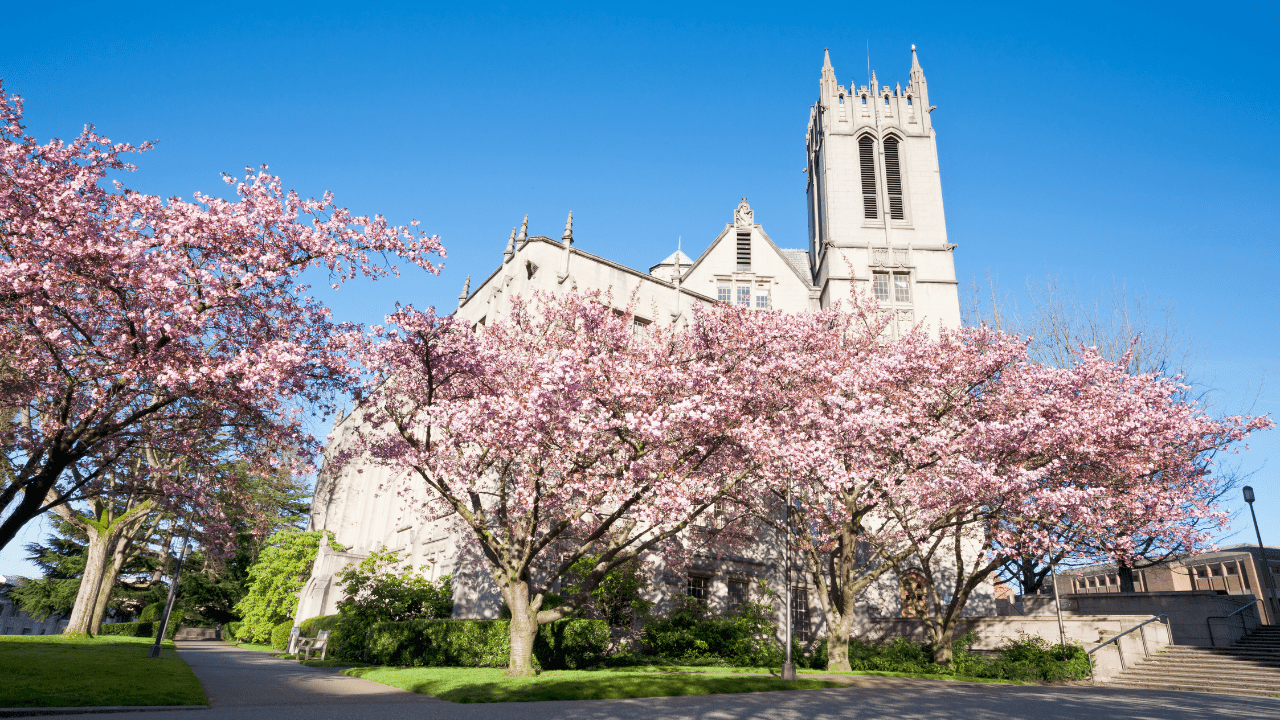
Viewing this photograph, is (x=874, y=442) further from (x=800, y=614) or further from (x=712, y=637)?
(x=800, y=614)

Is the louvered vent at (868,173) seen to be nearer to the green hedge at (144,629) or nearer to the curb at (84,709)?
the curb at (84,709)

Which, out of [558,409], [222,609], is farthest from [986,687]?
[222,609]

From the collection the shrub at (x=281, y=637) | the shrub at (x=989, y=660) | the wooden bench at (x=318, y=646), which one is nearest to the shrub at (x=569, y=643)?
the wooden bench at (x=318, y=646)

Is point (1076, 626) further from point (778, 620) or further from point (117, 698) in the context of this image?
point (117, 698)

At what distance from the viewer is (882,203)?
134 feet

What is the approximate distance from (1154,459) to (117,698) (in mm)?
25339

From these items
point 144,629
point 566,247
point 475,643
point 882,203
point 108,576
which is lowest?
point 144,629

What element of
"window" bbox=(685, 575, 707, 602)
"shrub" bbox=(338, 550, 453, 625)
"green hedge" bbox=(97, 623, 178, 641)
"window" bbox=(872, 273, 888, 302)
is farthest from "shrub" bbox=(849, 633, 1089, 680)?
"green hedge" bbox=(97, 623, 178, 641)

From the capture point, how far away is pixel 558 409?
14656mm

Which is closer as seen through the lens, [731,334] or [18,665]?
[18,665]

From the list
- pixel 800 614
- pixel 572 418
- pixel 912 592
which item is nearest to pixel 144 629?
pixel 800 614

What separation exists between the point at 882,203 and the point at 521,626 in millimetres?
33430

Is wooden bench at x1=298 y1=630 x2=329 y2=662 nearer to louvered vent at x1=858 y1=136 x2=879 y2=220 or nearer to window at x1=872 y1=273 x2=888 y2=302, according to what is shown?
window at x1=872 y1=273 x2=888 y2=302

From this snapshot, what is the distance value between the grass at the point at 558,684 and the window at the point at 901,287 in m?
25.5
